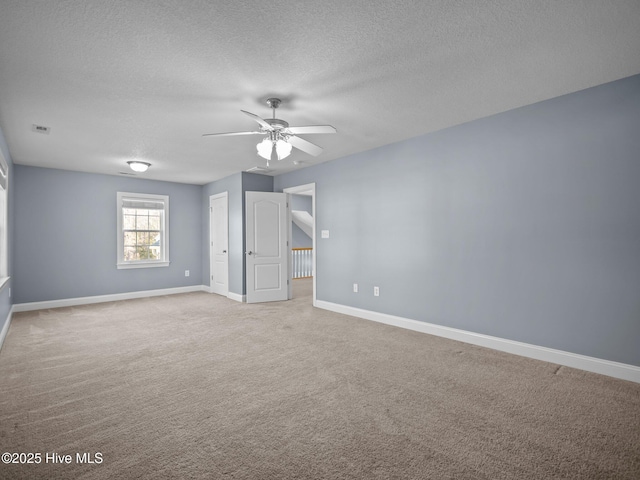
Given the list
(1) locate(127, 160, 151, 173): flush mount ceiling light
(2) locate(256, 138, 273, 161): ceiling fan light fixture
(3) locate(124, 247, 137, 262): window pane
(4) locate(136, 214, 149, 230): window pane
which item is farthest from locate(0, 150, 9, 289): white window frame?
(2) locate(256, 138, 273, 161): ceiling fan light fixture

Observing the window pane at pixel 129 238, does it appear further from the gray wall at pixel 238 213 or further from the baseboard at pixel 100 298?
the gray wall at pixel 238 213

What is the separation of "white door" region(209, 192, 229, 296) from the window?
1018mm

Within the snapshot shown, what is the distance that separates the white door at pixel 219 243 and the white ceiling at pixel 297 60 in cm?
297

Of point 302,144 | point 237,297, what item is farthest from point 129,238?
point 302,144

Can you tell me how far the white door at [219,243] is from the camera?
6.68 meters

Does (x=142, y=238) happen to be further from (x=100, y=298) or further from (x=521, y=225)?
(x=521, y=225)

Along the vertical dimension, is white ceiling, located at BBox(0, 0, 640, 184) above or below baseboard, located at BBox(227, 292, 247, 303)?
above

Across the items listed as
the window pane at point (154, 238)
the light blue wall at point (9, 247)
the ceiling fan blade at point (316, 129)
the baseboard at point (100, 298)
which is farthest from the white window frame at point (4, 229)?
the ceiling fan blade at point (316, 129)

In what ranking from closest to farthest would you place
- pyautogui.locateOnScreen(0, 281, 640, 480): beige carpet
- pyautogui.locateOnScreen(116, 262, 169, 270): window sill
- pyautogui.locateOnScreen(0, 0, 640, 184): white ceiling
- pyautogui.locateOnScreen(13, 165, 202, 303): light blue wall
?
pyautogui.locateOnScreen(0, 281, 640, 480): beige carpet → pyautogui.locateOnScreen(0, 0, 640, 184): white ceiling → pyautogui.locateOnScreen(13, 165, 202, 303): light blue wall → pyautogui.locateOnScreen(116, 262, 169, 270): window sill

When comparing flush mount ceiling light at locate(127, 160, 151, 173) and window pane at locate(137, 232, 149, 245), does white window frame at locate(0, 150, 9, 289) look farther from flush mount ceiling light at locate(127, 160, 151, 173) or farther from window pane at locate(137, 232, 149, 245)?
window pane at locate(137, 232, 149, 245)

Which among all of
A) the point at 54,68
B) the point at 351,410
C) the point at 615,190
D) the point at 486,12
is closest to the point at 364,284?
the point at 351,410

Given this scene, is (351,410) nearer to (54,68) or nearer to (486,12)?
(486,12)

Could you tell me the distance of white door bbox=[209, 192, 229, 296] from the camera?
21.9 ft

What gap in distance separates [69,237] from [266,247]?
3.60 metres
